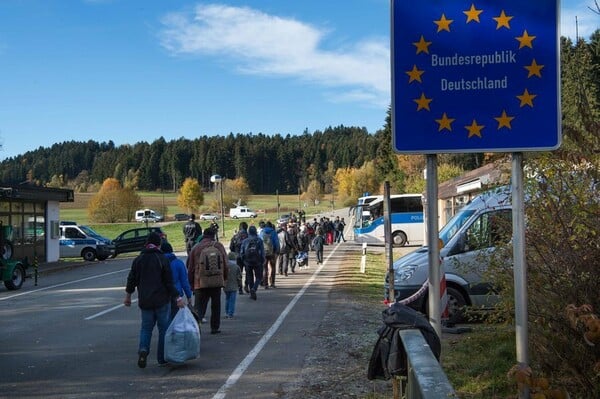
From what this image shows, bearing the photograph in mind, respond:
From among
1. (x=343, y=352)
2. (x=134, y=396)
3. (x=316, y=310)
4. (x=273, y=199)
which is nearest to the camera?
(x=134, y=396)

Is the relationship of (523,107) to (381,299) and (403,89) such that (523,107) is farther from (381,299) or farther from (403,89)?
(381,299)

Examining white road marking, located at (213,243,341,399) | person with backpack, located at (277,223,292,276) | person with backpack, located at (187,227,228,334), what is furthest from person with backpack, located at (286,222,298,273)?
person with backpack, located at (187,227,228,334)

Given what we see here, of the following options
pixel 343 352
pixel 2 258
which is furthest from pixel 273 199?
pixel 343 352

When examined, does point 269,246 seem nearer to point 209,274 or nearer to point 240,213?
point 209,274

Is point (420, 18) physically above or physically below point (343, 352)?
above

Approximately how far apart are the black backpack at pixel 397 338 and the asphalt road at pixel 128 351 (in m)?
2.47

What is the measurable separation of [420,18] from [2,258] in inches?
682

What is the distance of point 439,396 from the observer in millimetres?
2473

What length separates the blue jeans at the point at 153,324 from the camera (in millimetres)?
8180

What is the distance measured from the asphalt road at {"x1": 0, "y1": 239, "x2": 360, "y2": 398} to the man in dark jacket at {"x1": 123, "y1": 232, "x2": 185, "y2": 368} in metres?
0.34

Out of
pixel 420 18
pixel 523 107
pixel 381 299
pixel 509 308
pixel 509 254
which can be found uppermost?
pixel 420 18

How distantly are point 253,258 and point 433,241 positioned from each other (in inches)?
425

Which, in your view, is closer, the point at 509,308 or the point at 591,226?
the point at 591,226

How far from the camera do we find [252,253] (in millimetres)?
14781
